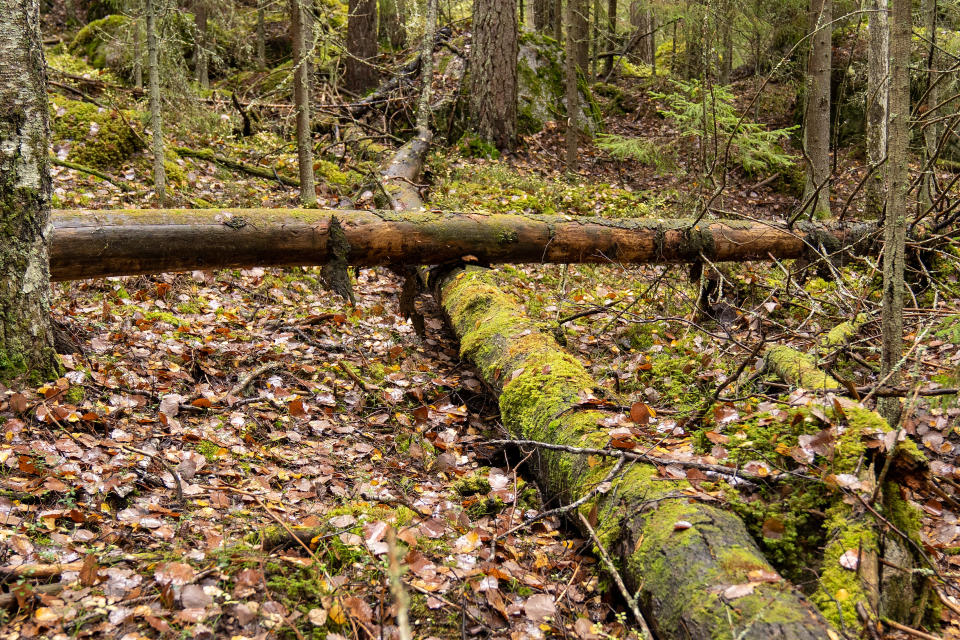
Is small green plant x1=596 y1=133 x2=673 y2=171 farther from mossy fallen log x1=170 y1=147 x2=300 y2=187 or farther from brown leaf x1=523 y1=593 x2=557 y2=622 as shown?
brown leaf x1=523 y1=593 x2=557 y2=622

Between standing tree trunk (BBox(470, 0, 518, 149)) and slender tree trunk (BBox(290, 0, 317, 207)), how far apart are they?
4729 millimetres

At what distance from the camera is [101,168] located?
7.29m

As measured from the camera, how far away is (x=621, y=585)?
93.0 inches

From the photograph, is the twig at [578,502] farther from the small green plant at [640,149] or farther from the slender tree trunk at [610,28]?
the slender tree trunk at [610,28]

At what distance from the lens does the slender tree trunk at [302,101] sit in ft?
21.1

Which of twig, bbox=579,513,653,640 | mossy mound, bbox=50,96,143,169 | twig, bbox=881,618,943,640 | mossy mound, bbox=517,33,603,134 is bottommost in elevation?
twig, bbox=579,513,653,640

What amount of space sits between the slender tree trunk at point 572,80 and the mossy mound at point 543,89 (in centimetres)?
143

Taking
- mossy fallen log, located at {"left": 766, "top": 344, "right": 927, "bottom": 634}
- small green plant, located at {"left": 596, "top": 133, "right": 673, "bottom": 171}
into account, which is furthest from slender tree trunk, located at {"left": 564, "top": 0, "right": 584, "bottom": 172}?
mossy fallen log, located at {"left": 766, "top": 344, "right": 927, "bottom": 634}

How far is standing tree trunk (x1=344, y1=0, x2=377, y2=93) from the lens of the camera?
12.6 metres

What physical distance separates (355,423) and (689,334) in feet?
11.0

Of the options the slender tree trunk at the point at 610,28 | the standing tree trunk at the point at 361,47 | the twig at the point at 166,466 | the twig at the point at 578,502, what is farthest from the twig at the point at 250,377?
the slender tree trunk at the point at 610,28

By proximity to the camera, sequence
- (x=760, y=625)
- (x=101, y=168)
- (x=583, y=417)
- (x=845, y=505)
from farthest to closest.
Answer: (x=101, y=168) → (x=583, y=417) → (x=845, y=505) → (x=760, y=625)

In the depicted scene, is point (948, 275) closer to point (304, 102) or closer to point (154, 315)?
point (304, 102)

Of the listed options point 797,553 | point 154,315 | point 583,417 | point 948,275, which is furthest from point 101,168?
point 948,275
